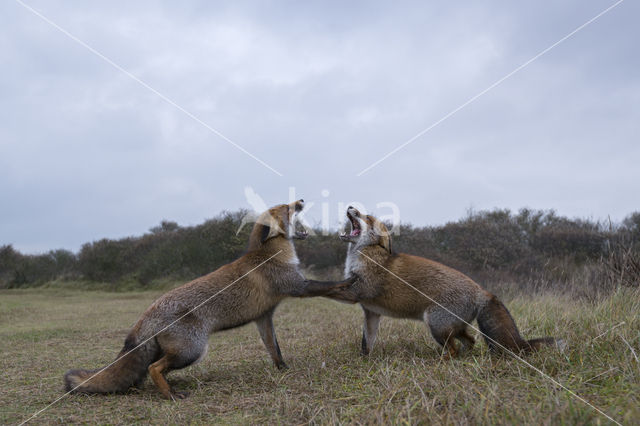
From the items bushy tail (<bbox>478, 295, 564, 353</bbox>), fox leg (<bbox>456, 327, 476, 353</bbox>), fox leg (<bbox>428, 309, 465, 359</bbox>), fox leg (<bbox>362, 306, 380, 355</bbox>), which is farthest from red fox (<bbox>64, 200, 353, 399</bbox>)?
bushy tail (<bbox>478, 295, 564, 353</bbox>)

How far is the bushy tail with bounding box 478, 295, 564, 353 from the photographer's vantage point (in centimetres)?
484

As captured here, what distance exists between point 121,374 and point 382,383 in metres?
2.71

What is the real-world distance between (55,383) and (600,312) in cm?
762

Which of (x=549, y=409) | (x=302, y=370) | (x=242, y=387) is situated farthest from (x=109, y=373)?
(x=549, y=409)

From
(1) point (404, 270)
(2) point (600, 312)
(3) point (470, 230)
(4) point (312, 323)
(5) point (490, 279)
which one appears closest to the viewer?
(1) point (404, 270)

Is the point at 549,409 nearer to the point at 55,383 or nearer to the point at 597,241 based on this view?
the point at 55,383

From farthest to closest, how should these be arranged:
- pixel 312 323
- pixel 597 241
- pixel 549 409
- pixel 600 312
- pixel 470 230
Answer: pixel 470 230, pixel 597 241, pixel 312 323, pixel 600 312, pixel 549 409

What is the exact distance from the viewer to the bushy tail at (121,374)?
15.4 ft

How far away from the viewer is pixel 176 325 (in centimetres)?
473

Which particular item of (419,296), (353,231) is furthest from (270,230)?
(419,296)

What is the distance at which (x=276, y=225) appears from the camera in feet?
18.8

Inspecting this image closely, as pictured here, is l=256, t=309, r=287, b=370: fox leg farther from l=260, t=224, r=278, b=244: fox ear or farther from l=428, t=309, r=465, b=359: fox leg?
l=428, t=309, r=465, b=359: fox leg

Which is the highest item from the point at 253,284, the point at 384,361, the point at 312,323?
the point at 253,284

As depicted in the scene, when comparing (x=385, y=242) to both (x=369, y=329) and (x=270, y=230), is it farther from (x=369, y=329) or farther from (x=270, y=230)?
(x=270, y=230)
